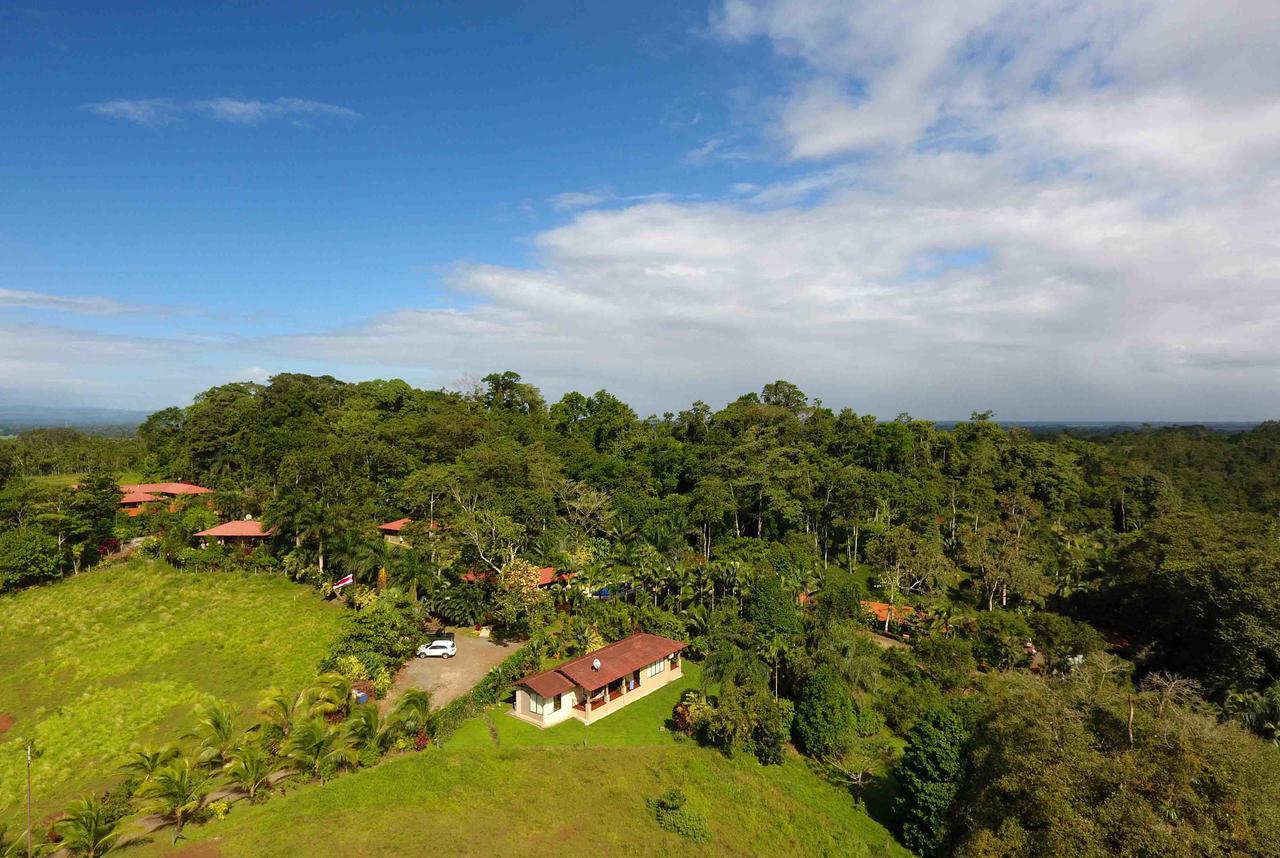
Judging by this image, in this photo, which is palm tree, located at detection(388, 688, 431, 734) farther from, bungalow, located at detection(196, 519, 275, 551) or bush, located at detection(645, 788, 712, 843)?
bungalow, located at detection(196, 519, 275, 551)

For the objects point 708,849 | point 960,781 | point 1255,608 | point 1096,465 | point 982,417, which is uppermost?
point 982,417

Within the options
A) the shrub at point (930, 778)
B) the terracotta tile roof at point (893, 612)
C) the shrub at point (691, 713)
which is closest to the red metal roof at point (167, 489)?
the shrub at point (691, 713)

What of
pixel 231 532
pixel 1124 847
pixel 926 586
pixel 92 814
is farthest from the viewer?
pixel 231 532

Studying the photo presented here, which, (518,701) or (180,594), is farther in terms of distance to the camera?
(180,594)

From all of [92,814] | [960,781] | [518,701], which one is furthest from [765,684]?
[92,814]

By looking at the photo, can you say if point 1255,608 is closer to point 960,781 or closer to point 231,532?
point 960,781

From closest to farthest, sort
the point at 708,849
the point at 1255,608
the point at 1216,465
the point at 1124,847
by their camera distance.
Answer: the point at 1124,847
the point at 708,849
the point at 1255,608
the point at 1216,465

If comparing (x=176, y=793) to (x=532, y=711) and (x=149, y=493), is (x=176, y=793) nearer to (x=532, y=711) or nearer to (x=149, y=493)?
(x=532, y=711)

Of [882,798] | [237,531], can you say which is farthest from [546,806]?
[237,531]
